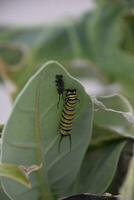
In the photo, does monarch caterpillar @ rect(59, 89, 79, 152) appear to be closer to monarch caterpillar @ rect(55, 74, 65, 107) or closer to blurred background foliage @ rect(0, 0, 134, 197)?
monarch caterpillar @ rect(55, 74, 65, 107)

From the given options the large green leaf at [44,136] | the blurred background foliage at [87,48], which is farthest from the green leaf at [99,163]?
the blurred background foliage at [87,48]

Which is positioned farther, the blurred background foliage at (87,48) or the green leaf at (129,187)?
the blurred background foliage at (87,48)

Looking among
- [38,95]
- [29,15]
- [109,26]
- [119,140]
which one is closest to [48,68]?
[38,95]

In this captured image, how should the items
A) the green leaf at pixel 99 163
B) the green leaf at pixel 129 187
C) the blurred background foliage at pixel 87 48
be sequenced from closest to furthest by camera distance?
the green leaf at pixel 129 187
the green leaf at pixel 99 163
the blurred background foliage at pixel 87 48

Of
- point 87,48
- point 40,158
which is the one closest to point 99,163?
point 40,158

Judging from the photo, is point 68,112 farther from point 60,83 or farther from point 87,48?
point 87,48

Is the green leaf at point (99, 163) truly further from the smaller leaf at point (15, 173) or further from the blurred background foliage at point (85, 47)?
the blurred background foliage at point (85, 47)

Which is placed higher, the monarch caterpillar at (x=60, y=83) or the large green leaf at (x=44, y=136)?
the monarch caterpillar at (x=60, y=83)
